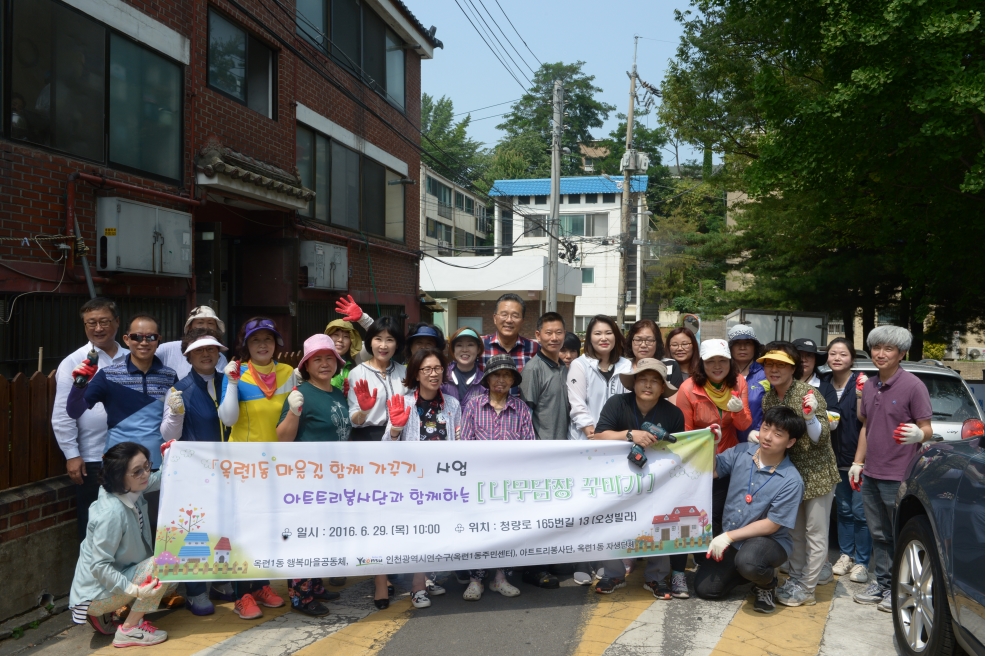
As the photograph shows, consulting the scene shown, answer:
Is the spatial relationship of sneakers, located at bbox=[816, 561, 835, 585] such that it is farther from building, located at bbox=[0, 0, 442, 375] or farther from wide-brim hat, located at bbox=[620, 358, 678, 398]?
building, located at bbox=[0, 0, 442, 375]

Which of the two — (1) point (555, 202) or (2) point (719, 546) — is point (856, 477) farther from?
(1) point (555, 202)

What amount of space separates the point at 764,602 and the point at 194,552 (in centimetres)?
353

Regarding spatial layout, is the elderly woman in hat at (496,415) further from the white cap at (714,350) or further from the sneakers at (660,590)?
the white cap at (714,350)

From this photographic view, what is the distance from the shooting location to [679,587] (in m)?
5.44

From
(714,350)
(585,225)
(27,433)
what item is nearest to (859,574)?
(714,350)

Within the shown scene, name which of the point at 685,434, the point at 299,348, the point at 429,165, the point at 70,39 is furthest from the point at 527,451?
the point at 429,165

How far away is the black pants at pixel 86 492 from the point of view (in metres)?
5.16

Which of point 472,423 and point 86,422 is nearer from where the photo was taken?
point 86,422

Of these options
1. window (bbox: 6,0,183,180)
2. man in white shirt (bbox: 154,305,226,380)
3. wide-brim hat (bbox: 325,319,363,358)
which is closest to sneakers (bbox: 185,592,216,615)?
man in white shirt (bbox: 154,305,226,380)

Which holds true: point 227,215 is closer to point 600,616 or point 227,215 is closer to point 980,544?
point 600,616

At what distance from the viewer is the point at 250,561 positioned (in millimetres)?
4898

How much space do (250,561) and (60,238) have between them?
15.4 feet

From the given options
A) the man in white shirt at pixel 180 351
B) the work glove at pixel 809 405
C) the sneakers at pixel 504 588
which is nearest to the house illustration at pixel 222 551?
the man in white shirt at pixel 180 351

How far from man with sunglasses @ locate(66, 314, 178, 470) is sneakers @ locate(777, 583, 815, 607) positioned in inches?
163
